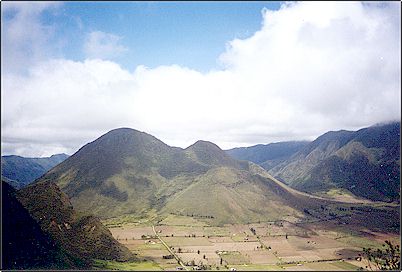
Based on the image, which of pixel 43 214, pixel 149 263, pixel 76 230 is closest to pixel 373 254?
pixel 149 263

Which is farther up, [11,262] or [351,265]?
[11,262]

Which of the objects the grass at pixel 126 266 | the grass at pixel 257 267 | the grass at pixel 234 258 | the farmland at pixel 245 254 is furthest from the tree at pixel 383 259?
the grass at pixel 126 266

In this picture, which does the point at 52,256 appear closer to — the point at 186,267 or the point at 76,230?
the point at 76,230

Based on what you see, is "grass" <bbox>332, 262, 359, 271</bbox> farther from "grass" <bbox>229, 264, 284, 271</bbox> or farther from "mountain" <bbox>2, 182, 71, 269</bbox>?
"mountain" <bbox>2, 182, 71, 269</bbox>

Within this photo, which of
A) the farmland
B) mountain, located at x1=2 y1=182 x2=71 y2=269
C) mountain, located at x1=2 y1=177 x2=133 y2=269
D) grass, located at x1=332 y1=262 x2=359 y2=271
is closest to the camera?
mountain, located at x1=2 y1=182 x2=71 y2=269

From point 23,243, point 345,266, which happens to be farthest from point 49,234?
point 345,266

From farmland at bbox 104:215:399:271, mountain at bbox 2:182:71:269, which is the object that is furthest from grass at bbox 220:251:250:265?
mountain at bbox 2:182:71:269
